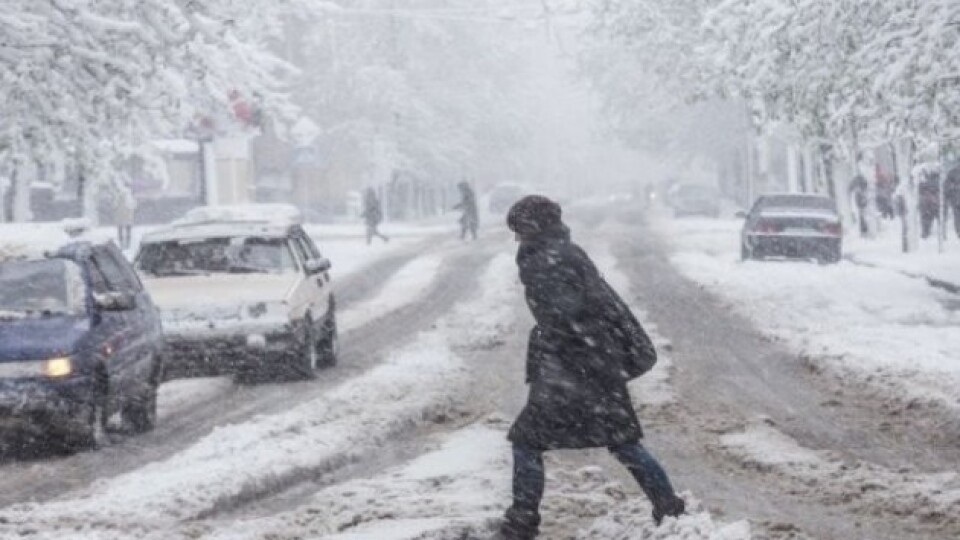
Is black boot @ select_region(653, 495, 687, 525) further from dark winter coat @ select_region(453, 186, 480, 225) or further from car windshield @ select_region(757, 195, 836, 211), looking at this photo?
dark winter coat @ select_region(453, 186, 480, 225)

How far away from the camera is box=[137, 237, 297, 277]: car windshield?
19438 millimetres

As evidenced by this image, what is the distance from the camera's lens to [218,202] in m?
65.2

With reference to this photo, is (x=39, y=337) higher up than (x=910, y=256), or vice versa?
(x=39, y=337)

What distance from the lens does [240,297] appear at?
18406 millimetres

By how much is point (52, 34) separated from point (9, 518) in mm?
9680

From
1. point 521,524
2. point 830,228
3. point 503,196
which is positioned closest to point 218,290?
point 521,524

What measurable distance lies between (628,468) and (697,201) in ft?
221

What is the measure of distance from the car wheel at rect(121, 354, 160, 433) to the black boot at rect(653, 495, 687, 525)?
22.2 feet

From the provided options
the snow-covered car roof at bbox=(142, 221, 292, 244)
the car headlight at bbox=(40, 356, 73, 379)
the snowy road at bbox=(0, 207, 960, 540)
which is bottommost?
the snowy road at bbox=(0, 207, 960, 540)

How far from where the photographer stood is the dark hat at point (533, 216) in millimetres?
8820

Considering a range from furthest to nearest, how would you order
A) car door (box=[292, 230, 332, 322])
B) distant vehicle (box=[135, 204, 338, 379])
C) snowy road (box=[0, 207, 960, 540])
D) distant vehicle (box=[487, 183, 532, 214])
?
distant vehicle (box=[487, 183, 532, 214]) → car door (box=[292, 230, 332, 322]) → distant vehicle (box=[135, 204, 338, 379]) → snowy road (box=[0, 207, 960, 540])

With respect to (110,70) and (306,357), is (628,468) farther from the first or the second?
(110,70)

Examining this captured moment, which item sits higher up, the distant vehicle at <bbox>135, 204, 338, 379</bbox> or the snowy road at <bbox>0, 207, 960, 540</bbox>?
the distant vehicle at <bbox>135, 204, 338, 379</bbox>

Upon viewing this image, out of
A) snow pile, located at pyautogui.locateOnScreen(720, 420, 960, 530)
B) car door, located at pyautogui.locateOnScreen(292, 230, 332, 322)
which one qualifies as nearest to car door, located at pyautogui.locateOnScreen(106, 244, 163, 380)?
car door, located at pyautogui.locateOnScreen(292, 230, 332, 322)
